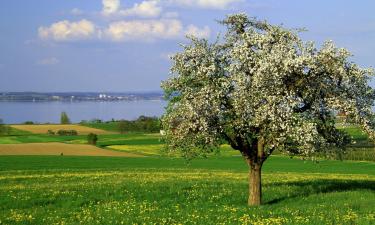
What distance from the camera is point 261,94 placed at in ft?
70.5

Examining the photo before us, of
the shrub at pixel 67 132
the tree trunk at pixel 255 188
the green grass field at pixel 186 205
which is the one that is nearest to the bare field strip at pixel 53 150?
the shrub at pixel 67 132

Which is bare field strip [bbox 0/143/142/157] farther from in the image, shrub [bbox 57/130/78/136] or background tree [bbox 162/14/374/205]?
background tree [bbox 162/14/374/205]

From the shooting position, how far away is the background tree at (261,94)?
2142 centimetres

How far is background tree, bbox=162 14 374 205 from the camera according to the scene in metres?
21.4

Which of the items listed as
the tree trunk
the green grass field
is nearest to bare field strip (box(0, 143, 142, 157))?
the green grass field

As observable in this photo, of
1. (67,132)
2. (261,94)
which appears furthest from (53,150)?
(261,94)

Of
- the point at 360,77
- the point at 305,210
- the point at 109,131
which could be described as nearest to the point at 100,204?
the point at 305,210

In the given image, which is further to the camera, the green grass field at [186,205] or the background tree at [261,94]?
the background tree at [261,94]

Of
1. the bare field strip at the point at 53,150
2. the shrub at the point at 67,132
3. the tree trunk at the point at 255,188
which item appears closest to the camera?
the tree trunk at the point at 255,188

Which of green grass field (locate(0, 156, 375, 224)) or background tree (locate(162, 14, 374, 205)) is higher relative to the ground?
background tree (locate(162, 14, 374, 205))

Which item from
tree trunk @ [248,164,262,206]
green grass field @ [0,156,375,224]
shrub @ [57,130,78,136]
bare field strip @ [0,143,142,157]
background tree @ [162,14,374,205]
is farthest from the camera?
shrub @ [57,130,78,136]

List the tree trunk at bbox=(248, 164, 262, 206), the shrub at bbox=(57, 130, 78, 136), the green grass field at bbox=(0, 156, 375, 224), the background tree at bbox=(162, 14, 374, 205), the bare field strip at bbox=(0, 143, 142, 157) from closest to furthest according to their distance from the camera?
the green grass field at bbox=(0, 156, 375, 224)
the background tree at bbox=(162, 14, 374, 205)
the tree trunk at bbox=(248, 164, 262, 206)
the bare field strip at bbox=(0, 143, 142, 157)
the shrub at bbox=(57, 130, 78, 136)

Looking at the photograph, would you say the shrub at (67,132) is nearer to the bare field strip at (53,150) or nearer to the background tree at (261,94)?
the bare field strip at (53,150)

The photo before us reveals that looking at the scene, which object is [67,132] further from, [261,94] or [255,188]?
[261,94]
